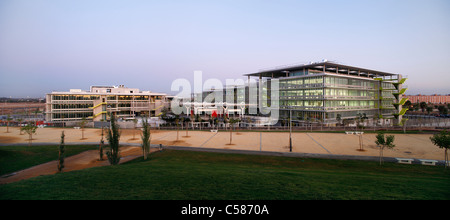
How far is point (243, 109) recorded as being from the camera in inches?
3204

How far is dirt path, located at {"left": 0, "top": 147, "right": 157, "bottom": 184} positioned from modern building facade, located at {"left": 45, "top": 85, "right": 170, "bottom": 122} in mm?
42502

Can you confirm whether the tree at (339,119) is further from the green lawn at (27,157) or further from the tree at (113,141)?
the green lawn at (27,157)

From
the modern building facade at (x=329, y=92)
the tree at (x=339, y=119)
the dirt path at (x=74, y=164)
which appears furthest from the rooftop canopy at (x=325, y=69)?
the dirt path at (x=74, y=164)

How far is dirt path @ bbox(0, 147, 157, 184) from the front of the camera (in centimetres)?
1891

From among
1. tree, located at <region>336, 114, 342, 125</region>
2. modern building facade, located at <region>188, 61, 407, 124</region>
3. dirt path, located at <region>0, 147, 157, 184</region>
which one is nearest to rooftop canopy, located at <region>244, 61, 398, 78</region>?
modern building facade, located at <region>188, 61, 407, 124</region>

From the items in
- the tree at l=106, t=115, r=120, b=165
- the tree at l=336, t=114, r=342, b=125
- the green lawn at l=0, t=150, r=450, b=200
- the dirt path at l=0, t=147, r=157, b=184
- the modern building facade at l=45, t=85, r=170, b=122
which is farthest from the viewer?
the modern building facade at l=45, t=85, r=170, b=122

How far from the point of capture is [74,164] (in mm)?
24109

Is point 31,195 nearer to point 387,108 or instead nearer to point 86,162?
point 86,162

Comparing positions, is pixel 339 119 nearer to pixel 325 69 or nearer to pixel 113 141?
pixel 325 69

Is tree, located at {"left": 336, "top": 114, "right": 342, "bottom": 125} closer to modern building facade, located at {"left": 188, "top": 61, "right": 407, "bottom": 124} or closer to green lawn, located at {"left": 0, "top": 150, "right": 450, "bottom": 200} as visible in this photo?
modern building facade, located at {"left": 188, "top": 61, "right": 407, "bottom": 124}

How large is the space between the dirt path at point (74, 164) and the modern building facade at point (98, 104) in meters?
42.5

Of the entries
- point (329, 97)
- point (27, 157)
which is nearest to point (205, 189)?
point (27, 157)

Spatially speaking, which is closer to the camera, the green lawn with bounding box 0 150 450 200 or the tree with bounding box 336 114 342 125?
the green lawn with bounding box 0 150 450 200
